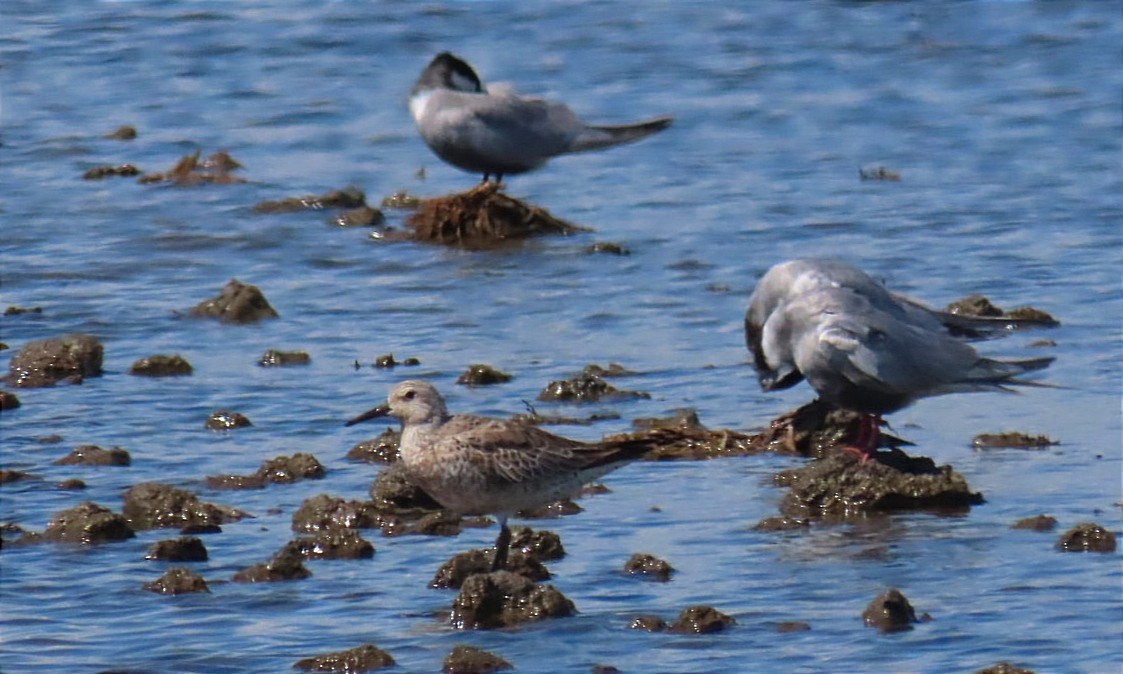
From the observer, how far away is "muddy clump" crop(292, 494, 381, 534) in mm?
8797

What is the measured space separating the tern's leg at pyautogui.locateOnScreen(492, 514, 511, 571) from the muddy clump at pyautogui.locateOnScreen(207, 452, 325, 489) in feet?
4.79

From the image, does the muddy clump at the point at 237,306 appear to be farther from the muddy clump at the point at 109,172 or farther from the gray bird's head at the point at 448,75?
the muddy clump at the point at 109,172

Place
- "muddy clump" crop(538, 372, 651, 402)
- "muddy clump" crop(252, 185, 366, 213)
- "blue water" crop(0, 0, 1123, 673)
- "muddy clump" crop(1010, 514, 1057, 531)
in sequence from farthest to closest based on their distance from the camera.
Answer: "muddy clump" crop(252, 185, 366, 213), "muddy clump" crop(538, 372, 651, 402), "muddy clump" crop(1010, 514, 1057, 531), "blue water" crop(0, 0, 1123, 673)

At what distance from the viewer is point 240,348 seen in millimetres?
11977

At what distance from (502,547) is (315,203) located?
322 inches

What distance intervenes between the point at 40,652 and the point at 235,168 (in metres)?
10.2

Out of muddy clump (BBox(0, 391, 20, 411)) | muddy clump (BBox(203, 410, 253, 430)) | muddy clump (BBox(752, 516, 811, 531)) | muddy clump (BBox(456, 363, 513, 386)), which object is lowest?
muddy clump (BBox(752, 516, 811, 531))

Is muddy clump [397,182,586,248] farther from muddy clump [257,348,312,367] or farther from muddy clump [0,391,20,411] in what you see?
muddy clump [0,391,20,411]

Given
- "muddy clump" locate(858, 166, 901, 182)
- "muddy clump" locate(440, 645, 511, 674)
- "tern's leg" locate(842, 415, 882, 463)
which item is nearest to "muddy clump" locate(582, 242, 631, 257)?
"muddy clump" locate(858, 166, 901, 182)

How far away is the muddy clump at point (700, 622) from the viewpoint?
7500mm

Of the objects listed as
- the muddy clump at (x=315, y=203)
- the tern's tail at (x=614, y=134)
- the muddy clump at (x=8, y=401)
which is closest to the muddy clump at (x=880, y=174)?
the tern's tail at (x=614, y=134)

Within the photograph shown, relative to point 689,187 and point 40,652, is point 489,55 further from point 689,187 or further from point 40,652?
point 40,652

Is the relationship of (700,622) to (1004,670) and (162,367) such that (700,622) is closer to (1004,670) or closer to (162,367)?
(1004,670)

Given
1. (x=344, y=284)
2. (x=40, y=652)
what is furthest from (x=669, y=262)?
(x=40, y=652)
